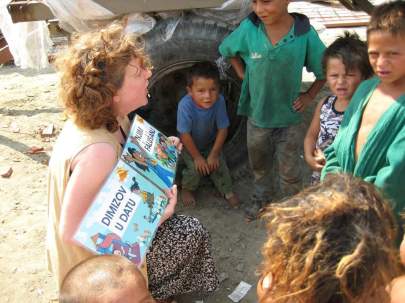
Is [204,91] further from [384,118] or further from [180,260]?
[384,118]

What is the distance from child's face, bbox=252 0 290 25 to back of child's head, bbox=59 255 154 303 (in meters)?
2.04

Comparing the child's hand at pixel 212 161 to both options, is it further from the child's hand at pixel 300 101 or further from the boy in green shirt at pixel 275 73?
the child's hand at pixel 300 101

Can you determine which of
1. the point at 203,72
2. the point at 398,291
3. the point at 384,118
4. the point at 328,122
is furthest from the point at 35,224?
the point at 398,291

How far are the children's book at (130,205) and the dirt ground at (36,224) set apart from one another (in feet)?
3.70

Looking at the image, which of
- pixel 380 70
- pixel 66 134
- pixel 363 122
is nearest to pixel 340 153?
pixel 363 122

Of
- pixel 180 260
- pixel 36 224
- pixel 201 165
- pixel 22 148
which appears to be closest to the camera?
pixel 180 260

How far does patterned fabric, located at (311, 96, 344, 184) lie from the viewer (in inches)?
111

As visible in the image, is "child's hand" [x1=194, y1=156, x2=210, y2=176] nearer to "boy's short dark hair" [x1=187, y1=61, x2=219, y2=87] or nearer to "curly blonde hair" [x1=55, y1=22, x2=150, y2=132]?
"boy's short dark hair" [x1=187, y1=61, x2=219, y2=87]

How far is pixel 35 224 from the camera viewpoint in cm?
382

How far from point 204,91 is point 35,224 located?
5.76 ft

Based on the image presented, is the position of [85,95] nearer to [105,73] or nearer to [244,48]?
[105,73]

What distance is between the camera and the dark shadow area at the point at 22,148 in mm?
4698

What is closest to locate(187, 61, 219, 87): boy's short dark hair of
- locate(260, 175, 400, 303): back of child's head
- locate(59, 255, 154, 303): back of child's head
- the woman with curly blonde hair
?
the woman with curly blonde hair

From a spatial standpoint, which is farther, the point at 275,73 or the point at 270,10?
the point at 275,73
